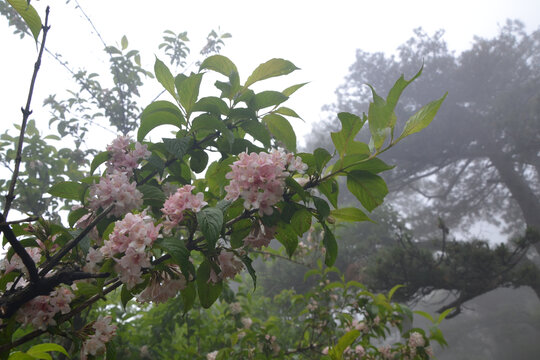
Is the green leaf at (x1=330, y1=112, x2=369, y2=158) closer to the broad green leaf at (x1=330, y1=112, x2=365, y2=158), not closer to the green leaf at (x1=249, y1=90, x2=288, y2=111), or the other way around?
the broad green leaf at (x1=330, y1=112, x2=365, y2=158)

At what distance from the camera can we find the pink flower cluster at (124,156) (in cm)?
69

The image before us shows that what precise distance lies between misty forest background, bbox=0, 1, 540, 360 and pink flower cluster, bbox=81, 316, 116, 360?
236cm

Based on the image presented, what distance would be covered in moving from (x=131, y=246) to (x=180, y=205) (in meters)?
0.11

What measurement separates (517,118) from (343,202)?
5.42m

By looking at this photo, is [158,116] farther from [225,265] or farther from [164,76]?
[225,265]

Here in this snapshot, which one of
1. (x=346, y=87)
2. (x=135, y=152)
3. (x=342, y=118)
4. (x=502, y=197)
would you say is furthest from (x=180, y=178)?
(x=346, y=87)

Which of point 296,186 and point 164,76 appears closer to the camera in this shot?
point 296,186

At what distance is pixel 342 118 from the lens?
58cm

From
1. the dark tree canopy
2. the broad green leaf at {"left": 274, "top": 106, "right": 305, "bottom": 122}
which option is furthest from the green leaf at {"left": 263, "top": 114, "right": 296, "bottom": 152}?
the dark tree canopy

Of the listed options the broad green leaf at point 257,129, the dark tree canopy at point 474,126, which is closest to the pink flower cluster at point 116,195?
the broad green leaf at point 257,129

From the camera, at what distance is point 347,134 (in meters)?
Answer: 0.58

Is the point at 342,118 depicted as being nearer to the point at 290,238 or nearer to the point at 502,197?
the point at 290,238

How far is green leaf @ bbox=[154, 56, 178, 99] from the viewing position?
690 mm

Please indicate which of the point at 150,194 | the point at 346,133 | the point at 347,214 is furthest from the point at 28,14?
the point at 347,214
